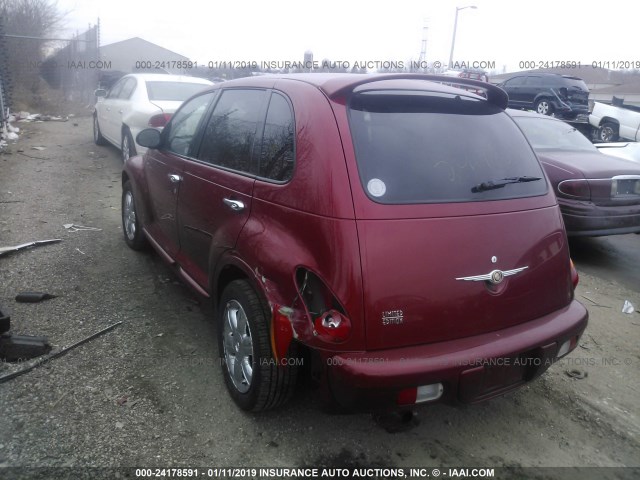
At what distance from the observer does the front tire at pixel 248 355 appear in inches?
96.5

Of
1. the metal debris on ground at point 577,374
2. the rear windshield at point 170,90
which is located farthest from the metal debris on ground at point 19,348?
the rear windshield at point 170,90

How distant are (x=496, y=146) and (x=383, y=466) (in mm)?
1758

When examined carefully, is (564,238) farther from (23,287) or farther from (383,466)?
(23,287)

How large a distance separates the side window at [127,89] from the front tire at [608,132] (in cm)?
1252

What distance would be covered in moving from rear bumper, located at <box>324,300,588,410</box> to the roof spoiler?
1258 millimetres

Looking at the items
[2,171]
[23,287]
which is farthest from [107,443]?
[2,171]

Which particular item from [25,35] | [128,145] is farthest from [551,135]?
[25,35]

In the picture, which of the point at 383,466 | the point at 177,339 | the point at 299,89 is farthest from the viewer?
the point at 177,339

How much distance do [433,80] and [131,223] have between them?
3449 mm

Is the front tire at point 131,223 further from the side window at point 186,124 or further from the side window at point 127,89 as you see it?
the side window at point 127,89

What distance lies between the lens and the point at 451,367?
214 centimetres

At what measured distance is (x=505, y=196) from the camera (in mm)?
2500

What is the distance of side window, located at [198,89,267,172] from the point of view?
115 inches

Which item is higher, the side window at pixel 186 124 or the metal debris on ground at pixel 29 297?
the side window at pixel 186 124
